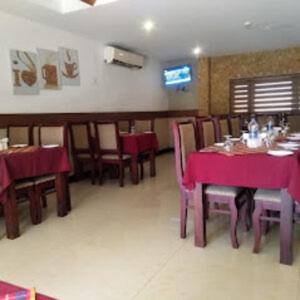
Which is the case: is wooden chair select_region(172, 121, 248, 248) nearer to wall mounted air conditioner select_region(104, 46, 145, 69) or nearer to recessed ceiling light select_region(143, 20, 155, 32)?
recessed ceiling light select_region(143, 20, 155, 32)

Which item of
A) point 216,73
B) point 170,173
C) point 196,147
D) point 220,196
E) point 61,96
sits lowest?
point 170,173

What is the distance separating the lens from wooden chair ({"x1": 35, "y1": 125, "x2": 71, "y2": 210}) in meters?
3.15

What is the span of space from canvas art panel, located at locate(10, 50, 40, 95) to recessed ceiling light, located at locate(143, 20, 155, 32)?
1756 mm

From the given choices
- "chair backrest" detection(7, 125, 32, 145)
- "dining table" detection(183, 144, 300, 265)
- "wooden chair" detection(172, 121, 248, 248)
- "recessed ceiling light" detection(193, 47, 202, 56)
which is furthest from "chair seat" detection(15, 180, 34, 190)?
"recessed ceiling light" detection(193, 47, 202, 56)

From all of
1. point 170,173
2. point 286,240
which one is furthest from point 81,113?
point 286,240

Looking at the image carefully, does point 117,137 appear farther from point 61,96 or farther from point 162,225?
point 162,225

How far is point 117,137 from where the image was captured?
4.55m

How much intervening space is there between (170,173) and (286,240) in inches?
134

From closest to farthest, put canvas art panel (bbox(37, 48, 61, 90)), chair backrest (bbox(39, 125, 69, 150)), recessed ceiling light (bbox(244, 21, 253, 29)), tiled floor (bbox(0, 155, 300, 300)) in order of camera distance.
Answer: tiled floor (bbox(0, 155, 300, 300))
chair backrest (bbox(39, 125, 69, 150))
canvas art panel (bbox(37, 48, 61, 90))
recessed ceiling light (bbox(244, 21, 253, 29))

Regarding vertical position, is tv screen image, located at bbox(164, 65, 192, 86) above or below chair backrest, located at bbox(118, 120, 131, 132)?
above

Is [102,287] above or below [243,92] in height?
below

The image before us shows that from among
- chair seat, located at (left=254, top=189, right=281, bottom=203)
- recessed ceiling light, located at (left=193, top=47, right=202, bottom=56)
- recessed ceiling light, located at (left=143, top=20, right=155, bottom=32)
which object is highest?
recessed ceiling light, located at (left=143, top=20, right=155, bottom=32)

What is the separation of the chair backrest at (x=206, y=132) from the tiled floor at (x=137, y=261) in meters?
0.81

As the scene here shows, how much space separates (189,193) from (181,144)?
42 centimetres
